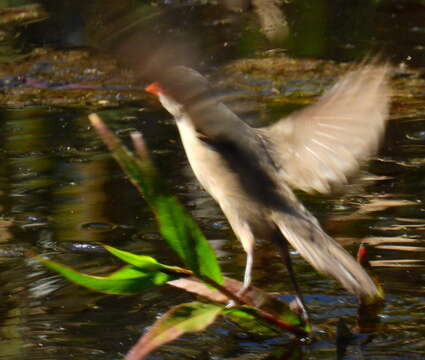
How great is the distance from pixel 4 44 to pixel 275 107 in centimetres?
302

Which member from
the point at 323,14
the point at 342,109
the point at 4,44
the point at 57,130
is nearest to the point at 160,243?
the point at 342,109

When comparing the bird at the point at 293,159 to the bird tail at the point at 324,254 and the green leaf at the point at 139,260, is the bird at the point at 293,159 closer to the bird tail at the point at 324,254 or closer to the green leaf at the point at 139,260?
the bird tail at the point at 324,254

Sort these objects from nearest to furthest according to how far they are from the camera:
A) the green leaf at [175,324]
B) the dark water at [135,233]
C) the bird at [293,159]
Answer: the green leaf at [175,324], the dark water at [135,233], the bird at [293,159]

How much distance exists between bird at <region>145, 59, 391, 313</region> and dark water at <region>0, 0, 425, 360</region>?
0.77 ft

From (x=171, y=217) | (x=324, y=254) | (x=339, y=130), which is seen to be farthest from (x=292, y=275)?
(x=171, y=217)

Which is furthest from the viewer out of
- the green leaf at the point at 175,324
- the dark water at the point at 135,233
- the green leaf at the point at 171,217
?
the dark water at the point at 135,233

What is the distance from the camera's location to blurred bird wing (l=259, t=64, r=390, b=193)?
12.7 ft

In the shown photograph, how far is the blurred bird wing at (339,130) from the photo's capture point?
387cm

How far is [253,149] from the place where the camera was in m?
4.02

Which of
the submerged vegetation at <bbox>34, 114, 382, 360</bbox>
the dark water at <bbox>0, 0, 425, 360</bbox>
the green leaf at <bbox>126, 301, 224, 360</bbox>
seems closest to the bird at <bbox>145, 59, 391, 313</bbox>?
the submerged vegetation at <bbox>34, 114, 382, 360</bbox>

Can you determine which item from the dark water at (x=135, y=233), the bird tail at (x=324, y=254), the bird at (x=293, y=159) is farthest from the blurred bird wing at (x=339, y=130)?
the dark water at (x=135, y=233)

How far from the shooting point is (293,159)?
13.4ft

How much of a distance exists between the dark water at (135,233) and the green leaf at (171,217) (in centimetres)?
36

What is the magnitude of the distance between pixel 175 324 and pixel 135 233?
175 cm
